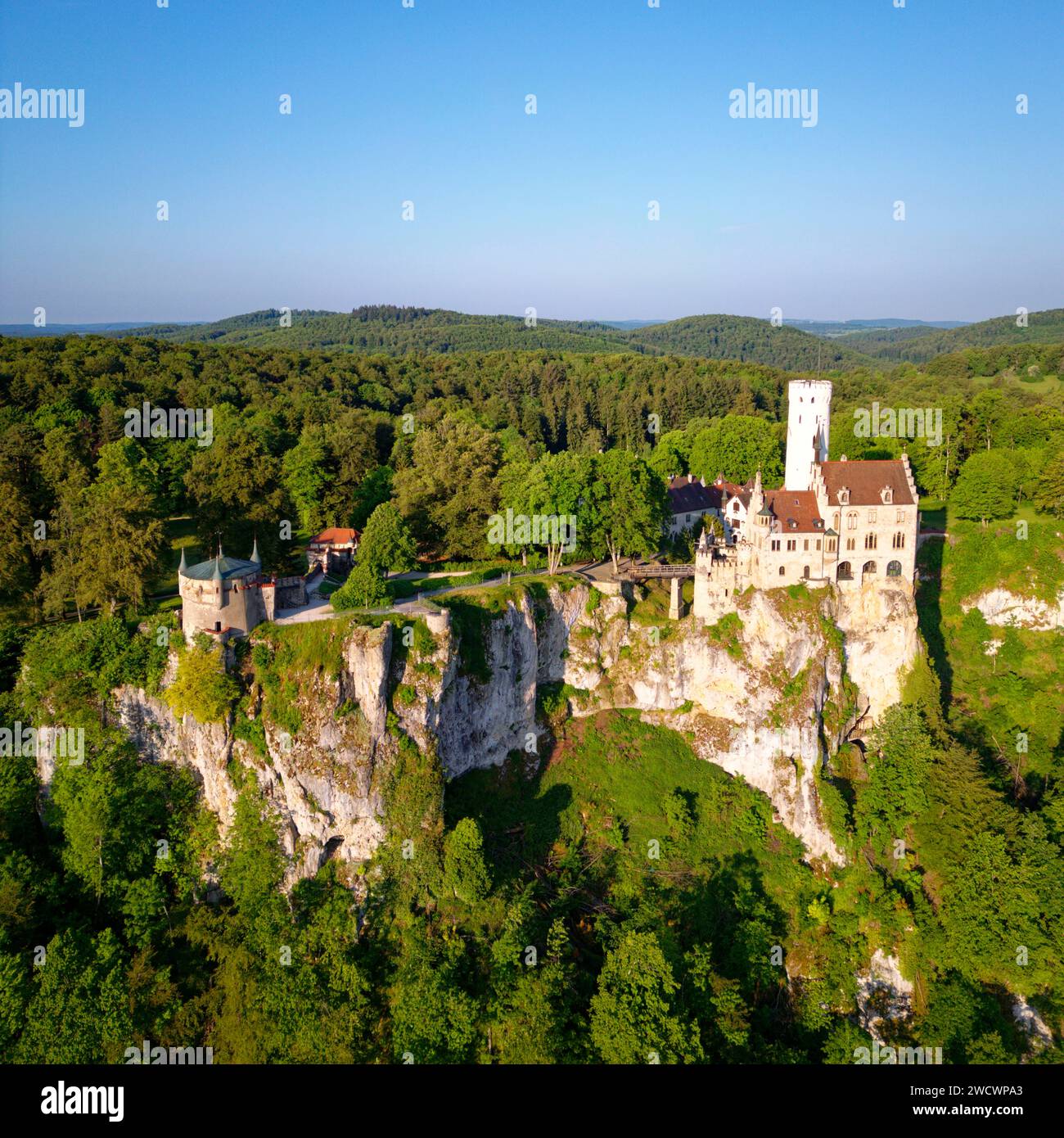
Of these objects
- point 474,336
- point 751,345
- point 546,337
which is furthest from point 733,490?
point 751,345

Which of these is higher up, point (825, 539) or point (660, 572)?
point (825, 539)

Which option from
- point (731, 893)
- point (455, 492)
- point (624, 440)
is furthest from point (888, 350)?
point (731, 893)

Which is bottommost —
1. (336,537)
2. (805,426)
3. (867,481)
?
(336,537)

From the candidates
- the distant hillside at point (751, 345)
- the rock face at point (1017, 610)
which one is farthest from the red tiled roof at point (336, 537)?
the distant hillside at point (751, 345)

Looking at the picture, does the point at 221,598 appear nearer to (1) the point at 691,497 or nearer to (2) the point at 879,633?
(2) the point at 879,633

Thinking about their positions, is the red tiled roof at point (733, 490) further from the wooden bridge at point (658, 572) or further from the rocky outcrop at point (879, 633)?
the rocky outcrop at point (879, 633)

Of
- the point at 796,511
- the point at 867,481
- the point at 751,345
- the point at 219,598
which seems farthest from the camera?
the point at 751,345

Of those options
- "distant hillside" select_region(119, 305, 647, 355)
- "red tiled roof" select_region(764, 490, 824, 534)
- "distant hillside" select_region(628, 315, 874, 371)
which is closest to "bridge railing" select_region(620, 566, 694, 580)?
"red tiled roof" select_region(764, 490, 824, 534)
